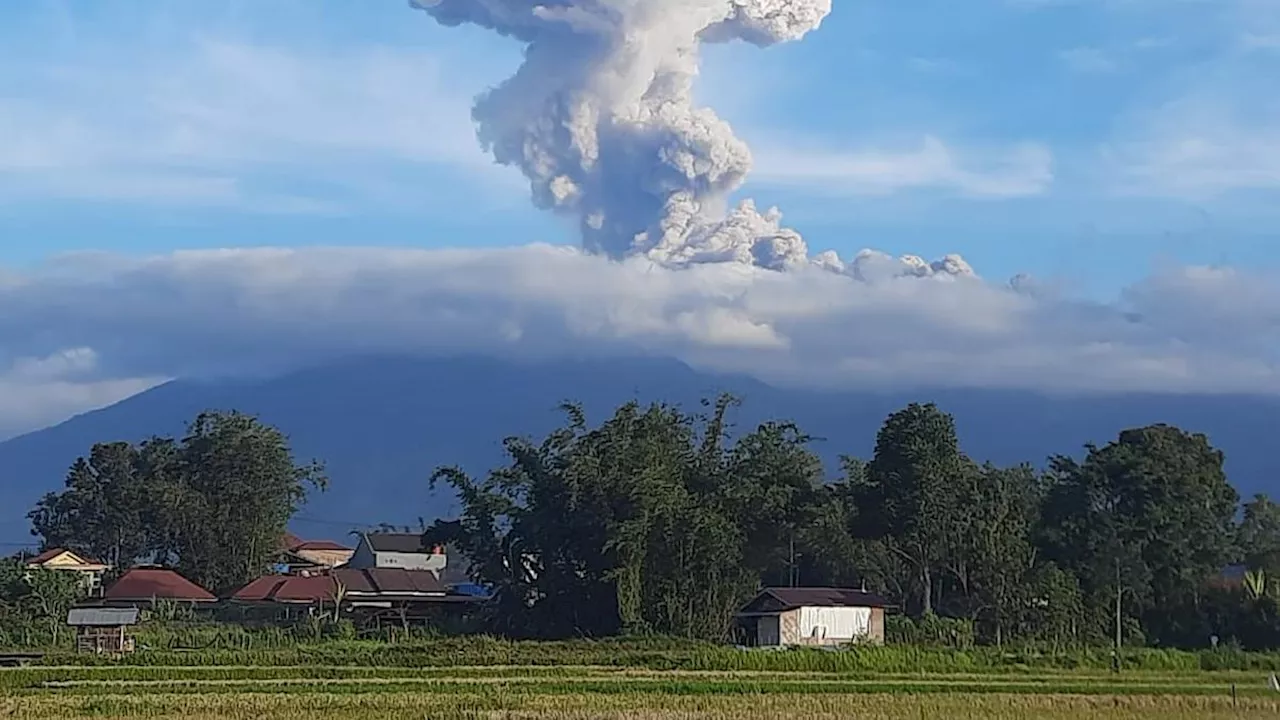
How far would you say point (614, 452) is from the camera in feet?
216

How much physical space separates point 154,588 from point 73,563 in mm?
13388

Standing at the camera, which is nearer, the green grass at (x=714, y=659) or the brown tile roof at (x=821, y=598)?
the green grass at (x=714, y=659)

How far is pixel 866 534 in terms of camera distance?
6544 centimetres

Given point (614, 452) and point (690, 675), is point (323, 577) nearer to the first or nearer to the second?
point (614, 452)

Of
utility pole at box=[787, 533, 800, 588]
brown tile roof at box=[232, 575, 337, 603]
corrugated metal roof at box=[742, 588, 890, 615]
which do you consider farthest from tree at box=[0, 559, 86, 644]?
utility pole at box=[787, 533, 800, 588]

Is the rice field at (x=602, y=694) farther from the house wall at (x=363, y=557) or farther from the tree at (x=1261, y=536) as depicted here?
the house wall at (x=363, y=557)

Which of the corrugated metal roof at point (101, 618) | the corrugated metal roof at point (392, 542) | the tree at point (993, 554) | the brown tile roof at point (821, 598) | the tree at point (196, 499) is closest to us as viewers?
the corrugated metal roof at point (101, 618)

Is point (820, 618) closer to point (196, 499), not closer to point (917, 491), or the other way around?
point (917, 491)

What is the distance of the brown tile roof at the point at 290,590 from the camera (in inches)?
2859

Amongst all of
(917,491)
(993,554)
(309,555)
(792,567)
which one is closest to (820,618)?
(993,554)

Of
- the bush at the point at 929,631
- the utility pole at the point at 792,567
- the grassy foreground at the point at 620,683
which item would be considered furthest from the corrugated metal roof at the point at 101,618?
the utility pole at the point at 792,567

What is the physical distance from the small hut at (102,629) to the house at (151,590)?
17684mm

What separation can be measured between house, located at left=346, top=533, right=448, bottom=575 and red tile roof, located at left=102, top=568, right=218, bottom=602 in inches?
908

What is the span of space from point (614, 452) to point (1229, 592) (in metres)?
22.8
